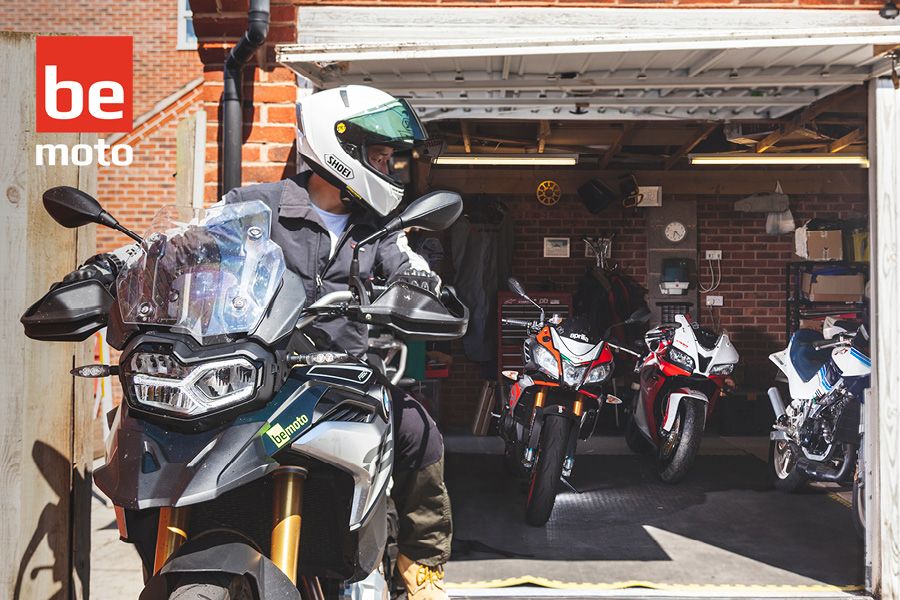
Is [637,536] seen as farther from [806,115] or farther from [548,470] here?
[806,115]

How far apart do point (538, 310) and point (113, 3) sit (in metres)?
11.1

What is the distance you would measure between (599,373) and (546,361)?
0.32 metres

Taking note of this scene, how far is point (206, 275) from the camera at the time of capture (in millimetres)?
1559

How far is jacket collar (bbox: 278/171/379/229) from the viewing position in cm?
223

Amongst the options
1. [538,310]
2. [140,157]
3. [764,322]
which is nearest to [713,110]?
[538,310]

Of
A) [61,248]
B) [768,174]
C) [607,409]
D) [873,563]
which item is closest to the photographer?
[61,248]

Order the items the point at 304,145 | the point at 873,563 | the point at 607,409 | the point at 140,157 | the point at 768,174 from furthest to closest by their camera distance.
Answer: the point at 140,157
the point at 768,174
the point at 607,409
the point at 873,563
the point at 304,145

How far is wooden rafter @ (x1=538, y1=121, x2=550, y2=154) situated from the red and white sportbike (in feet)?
5.11

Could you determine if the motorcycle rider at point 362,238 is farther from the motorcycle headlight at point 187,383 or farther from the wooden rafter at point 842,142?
the wooden rafter at point 842,142

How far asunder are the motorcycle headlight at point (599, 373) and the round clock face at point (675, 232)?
1.98 metres

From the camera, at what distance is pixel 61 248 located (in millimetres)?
2816

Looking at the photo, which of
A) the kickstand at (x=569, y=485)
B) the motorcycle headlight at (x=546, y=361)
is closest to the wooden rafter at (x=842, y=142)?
the motorcycle headlight at (x=546, y=361)

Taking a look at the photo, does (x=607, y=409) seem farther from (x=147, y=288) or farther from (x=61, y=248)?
(x=147, y=288)

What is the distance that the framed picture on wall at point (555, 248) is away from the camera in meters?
5.80
